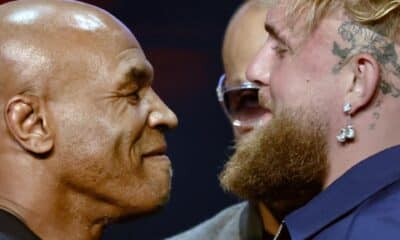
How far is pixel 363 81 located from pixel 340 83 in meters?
0.04

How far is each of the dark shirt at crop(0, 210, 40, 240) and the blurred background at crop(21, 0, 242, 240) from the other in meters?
1.12

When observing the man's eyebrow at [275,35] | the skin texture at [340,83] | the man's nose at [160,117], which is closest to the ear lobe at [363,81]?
the skin texture at [340,83]

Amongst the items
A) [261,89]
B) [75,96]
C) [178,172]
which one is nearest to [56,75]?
[75,96]

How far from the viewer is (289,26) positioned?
182 centimetres

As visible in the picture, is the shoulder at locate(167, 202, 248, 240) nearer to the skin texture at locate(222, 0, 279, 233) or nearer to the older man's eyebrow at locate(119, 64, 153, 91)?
the skin texture at locate(222, 0, 279, 233)

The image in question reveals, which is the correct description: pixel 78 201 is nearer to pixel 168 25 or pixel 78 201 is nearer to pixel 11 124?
pixel 11 124

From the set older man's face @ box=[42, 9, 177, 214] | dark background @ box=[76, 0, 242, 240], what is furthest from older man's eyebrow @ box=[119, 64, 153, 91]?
dark background @ box=[76, 0, 242, 240]

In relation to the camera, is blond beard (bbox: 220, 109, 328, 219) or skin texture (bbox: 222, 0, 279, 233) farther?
skin texture (bbox: 222, 0, 279, 233)

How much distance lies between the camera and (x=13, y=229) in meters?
1.68

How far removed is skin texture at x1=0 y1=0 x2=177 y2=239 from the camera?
5.69 ft

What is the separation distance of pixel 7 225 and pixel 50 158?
0.44 ft

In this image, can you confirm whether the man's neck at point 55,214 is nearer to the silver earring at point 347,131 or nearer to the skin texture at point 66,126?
the skin texture at point 66,126

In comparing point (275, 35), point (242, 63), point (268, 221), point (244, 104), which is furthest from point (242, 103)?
point (275, 35)

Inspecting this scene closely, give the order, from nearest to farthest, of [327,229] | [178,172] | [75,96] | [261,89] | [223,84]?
[327,229], [75,96], [261,89], [223,84], [178,172]
